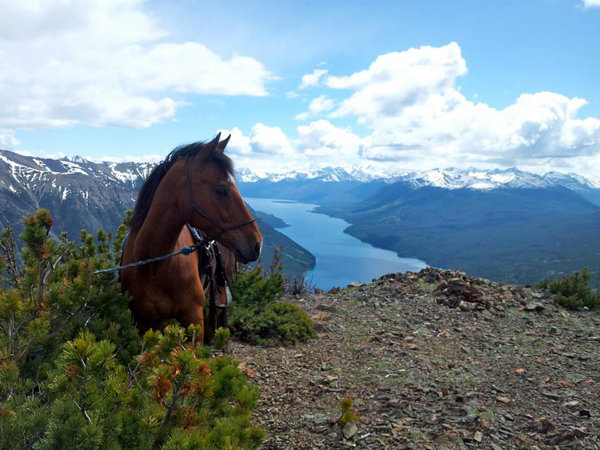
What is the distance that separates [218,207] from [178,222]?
1.64 ft

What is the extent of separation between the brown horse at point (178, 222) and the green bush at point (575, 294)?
38.3ft

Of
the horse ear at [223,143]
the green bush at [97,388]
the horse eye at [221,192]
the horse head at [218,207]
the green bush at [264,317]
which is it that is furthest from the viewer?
the green bush at [264,317]

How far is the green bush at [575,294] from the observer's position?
11484 millimetres

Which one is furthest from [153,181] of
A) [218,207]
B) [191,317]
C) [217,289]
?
[217,289]

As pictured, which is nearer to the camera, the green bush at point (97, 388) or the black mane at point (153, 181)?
the green bush at point (97, 388)

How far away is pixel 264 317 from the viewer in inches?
321

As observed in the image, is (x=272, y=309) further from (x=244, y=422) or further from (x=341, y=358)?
(x=244, y=422)

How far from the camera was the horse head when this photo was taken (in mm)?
3994

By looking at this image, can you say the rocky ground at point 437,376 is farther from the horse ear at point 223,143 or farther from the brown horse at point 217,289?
the horse ear at point 223,143

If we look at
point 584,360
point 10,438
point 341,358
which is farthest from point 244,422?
point 584,360

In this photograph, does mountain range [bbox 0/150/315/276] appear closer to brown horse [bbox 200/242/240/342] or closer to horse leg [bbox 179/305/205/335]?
brown horse [bbox 200/242/240/342]

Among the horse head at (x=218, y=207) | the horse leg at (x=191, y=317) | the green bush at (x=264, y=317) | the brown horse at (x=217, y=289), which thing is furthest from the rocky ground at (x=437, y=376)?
the horse head at (x=218, y=207)

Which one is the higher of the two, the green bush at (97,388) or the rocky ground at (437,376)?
the green bush at (97,388)

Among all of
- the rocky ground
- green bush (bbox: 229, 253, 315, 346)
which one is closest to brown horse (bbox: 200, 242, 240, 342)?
the rocky ground
